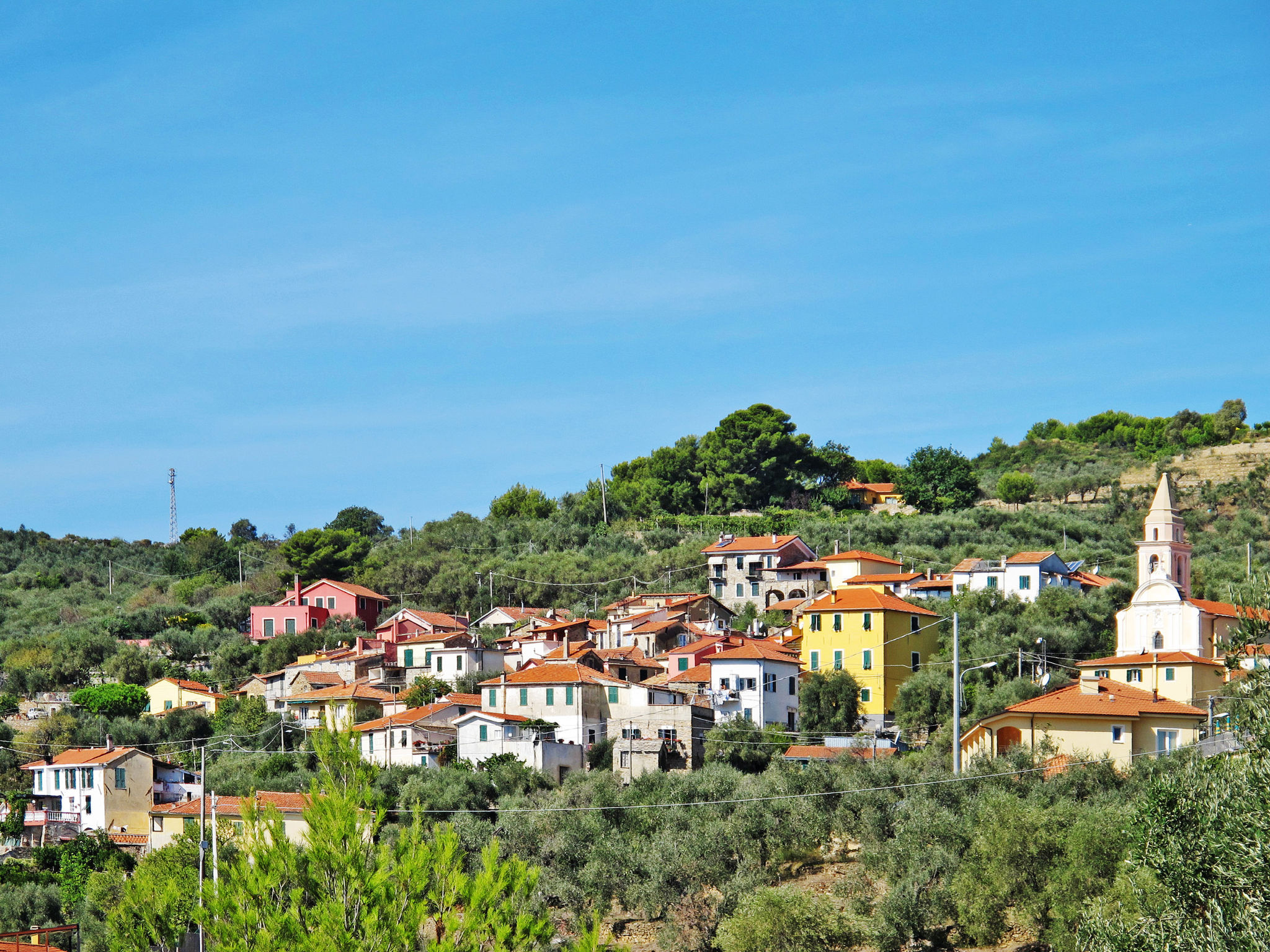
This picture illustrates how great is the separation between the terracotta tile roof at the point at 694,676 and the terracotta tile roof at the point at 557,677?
2792mm

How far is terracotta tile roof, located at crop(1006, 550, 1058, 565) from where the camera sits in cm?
6844

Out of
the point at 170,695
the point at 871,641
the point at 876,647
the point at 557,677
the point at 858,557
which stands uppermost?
the point at 858,557

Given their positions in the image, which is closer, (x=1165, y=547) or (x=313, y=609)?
(x=1165, y=547)

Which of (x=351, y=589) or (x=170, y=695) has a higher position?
(x=351, y=589)

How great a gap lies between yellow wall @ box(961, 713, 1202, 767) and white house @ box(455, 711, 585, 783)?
49.5 ft

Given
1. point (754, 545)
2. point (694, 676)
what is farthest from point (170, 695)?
point (754, 545)

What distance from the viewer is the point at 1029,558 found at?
68.8m

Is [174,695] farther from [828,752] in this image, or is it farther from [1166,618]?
[1166,618]

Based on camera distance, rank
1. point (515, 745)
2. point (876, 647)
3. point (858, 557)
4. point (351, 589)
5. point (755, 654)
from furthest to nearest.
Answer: point (351, 589)
point (858, 557)
point (876, 647)
point (755, 654)
point (515, 745)

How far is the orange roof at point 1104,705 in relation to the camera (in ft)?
155

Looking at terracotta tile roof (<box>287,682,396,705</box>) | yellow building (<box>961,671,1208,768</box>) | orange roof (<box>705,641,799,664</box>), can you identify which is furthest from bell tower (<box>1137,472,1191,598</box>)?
terracotta tile roof (<box>287,682,396,705</box>)

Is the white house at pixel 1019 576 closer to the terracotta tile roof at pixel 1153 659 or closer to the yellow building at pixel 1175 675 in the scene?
the terracotta tile roof at pixel 1153 659

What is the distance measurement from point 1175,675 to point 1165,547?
374 inches

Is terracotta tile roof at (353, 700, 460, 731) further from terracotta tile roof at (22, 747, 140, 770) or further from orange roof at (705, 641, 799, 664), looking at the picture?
orange roof at (705, 641, 799, 664)
